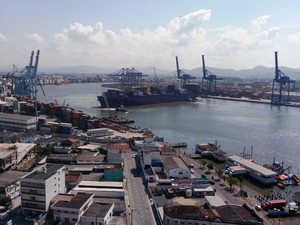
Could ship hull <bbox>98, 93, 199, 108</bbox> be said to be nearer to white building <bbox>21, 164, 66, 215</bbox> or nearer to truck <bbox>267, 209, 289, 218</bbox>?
white building <bbox>21, 164, 66, 215</bbox>

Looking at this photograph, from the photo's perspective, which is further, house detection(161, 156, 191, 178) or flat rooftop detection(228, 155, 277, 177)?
flat rooftop detection(228, 155, 277, 177)

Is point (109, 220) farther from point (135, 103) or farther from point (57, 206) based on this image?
point (135, 103)

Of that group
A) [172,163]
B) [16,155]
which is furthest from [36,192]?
[172,163]

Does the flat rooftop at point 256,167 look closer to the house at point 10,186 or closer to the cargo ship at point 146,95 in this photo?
the house at point 10,186

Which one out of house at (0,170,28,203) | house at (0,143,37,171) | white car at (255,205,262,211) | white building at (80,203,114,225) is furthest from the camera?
house at (0,143,37,171)

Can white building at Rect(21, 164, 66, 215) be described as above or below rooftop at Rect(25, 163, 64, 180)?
below

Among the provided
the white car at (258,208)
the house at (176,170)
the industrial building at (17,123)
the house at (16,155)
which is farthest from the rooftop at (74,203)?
the industrial building at (17,123)

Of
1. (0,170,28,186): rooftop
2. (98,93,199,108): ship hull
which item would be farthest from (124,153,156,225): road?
(98,93,199,108): ship hull

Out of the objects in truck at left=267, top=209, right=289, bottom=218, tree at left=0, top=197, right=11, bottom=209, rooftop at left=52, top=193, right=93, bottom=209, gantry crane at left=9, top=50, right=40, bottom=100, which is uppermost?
gantry crane at left=9, top=50, right=40, bottom=100

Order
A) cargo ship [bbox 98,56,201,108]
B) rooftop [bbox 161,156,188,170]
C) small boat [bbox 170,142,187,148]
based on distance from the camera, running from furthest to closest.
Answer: cargo ship [bbox 98,56,201,108]
small boat [bbox 170,142,187,148]
rooftop [bbox 161,156,188,170]
